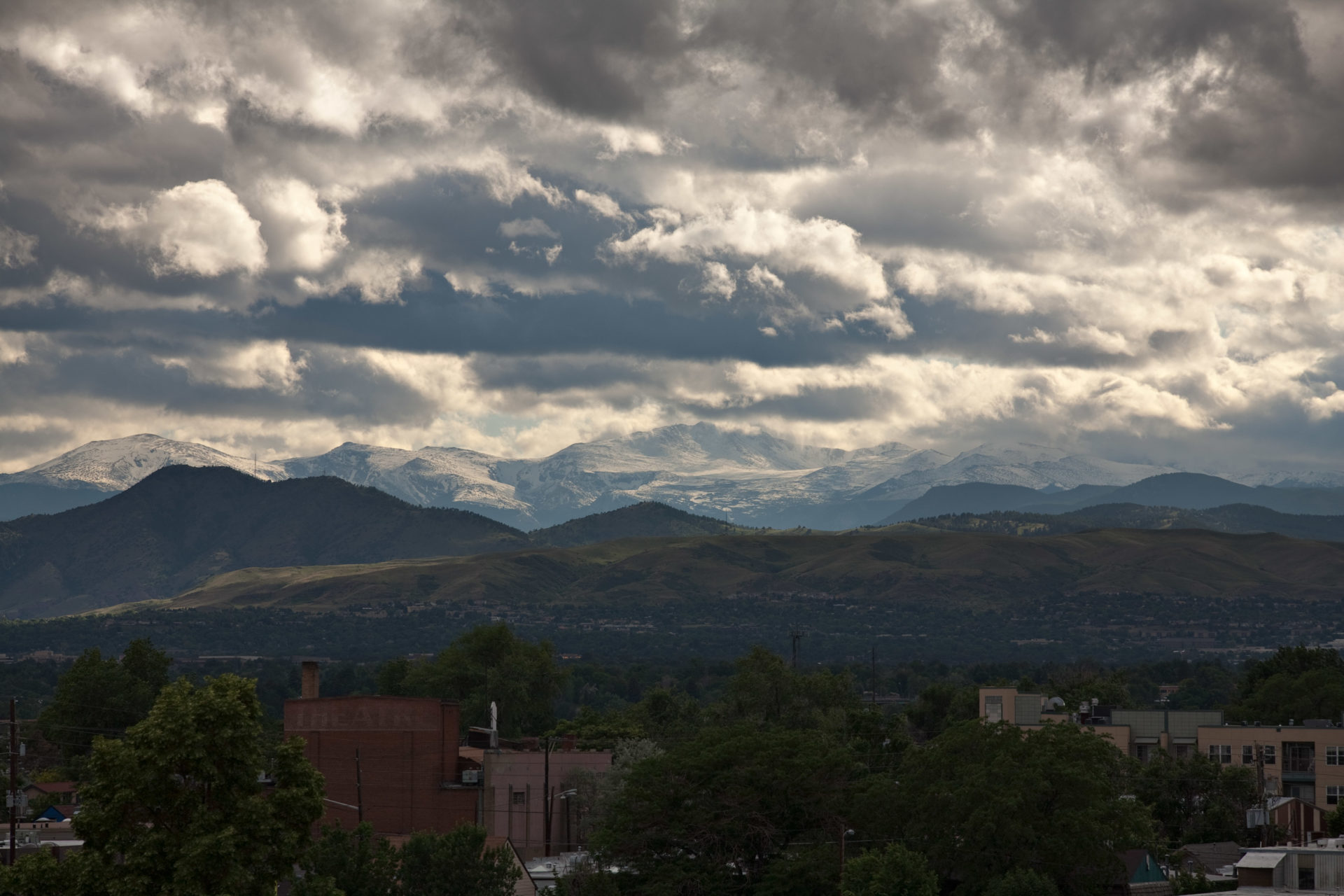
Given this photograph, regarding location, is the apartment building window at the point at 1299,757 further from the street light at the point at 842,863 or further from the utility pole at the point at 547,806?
the street light at the point at 842,863

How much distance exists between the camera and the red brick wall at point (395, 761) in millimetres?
109062

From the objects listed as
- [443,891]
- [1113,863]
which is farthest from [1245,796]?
[443,891]

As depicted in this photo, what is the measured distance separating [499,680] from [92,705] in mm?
45481

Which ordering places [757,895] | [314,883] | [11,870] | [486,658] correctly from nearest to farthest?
[11,870] → [314,883] → [757,895] → [486,658]

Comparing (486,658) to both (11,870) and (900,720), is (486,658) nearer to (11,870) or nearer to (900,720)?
(900,720)

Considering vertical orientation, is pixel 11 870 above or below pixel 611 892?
above

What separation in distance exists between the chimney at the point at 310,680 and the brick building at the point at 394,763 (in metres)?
12.3

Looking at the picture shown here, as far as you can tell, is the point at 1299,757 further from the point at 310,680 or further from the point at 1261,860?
the point at 310,680

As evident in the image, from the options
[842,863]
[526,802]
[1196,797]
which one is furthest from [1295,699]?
[842,863]

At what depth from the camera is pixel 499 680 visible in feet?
579

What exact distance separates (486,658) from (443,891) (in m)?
109

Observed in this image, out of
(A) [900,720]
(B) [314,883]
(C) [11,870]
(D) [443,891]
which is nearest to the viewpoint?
(C) [11,870]

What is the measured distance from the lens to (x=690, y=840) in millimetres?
89250

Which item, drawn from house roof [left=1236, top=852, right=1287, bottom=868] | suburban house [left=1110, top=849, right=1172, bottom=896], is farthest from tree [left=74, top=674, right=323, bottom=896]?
suburban house [left=1110, top=849, right=1172, bottom=896]
